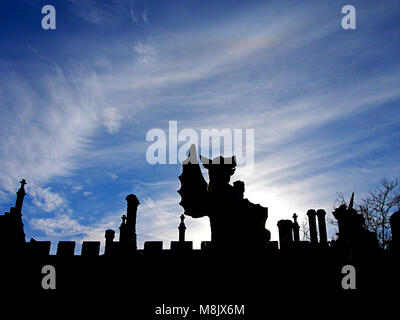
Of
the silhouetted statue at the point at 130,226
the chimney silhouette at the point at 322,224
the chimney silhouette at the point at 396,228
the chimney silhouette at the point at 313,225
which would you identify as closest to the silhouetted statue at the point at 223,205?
the chimney silhouette at the point at 396,228

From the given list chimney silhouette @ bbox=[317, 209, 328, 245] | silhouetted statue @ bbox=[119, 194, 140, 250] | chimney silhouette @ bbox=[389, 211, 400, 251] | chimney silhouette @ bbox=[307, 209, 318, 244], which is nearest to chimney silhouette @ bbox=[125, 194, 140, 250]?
silhouetted statue @ bbox=[119, 194, 140, 250]

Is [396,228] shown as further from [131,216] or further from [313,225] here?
[313,225]

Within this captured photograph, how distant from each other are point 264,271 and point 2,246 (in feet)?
27.2

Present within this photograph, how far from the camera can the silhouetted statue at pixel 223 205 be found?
19.9 feet

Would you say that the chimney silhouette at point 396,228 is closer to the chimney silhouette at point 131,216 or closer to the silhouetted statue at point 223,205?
the silhouetted statue at point 223,205

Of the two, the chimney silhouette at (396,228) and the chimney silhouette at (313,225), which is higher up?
the chimney silhouette at (313,225)

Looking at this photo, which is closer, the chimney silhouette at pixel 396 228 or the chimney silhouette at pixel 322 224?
the chimney silhouette at pixel 396 228

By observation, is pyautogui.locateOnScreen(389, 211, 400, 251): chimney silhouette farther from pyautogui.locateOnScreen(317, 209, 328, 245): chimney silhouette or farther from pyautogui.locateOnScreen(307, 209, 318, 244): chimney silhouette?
pyautogui.locateOnScreen(307, 209, 318, 244): chimney silhouette

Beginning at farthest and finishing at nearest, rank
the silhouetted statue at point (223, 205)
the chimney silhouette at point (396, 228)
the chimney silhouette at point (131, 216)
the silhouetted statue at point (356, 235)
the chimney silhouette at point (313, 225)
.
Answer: the chimney silhouette at point (313, 225) < the chimney silhouette at point (131, 216) < the silhouetted statue at point (356, 235) < the chimney silhouette at point (396, 228) < the silhouetted statue at point (223, 205)

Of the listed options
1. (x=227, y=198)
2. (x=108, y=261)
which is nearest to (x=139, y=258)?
(x=108, y=261)

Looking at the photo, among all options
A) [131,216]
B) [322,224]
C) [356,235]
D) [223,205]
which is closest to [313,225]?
[322,224]

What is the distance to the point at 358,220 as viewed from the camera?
795 centimetres

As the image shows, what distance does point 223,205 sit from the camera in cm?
626
